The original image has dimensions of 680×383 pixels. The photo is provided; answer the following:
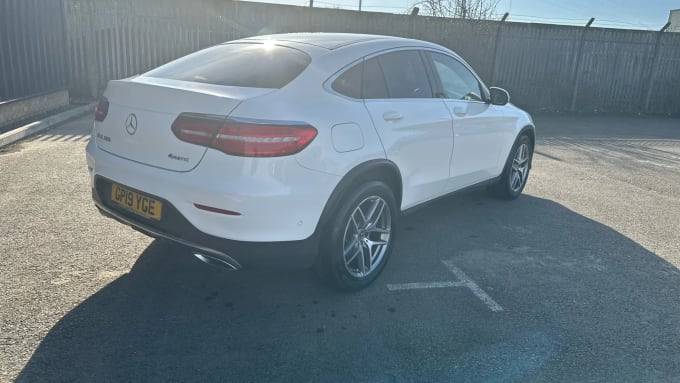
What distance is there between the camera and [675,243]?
5062 millimetres

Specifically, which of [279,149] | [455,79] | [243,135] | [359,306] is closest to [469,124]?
[455,79]

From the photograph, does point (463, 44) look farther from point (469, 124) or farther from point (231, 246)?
point (231, 246)

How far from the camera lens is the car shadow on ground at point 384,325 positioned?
282 centimetres

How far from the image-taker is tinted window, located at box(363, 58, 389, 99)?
370 centimetres

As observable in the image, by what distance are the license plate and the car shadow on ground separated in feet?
2.03

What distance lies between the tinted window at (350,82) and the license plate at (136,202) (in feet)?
4.37

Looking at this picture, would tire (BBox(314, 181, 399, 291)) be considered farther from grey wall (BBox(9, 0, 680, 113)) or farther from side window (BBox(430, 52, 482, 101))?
grey wall (BBox(9, 0, 680, 113))

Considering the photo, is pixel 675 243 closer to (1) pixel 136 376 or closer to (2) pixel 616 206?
(2) pixel 616 206

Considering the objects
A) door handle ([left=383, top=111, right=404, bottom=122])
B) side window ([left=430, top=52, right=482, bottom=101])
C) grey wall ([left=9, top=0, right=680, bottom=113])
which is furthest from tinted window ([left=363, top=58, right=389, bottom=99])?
grey wall ([left=9, top=0, right=680, bottom=113])

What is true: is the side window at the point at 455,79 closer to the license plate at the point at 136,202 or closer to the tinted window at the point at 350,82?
the tinted window at the point at 350,82

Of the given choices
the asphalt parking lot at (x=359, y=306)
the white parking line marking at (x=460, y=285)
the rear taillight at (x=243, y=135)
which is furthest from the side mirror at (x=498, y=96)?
the rear taillight at (x=243, y=135)

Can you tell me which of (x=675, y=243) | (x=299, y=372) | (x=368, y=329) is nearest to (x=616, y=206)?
(x=675, y=243)

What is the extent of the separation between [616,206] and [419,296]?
3704 millimetres

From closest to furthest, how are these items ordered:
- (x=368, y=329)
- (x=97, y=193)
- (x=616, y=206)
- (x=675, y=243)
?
(x=368, y=329) → (x=97, y=193) → (x=675, y=243) → (x=616, y=206)
